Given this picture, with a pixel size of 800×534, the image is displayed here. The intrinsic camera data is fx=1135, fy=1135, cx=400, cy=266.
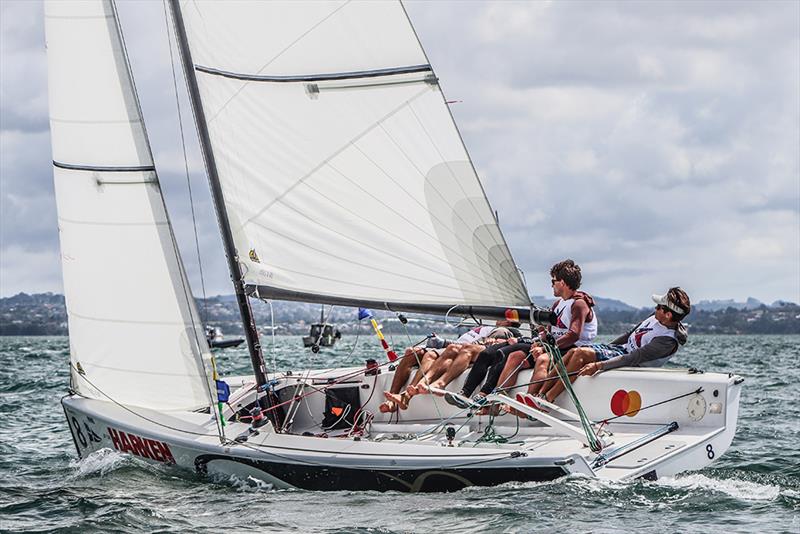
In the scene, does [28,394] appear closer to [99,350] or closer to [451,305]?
[99,350]

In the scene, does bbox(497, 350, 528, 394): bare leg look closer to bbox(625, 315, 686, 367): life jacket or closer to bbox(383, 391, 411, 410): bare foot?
bbox(383, 391, 411, 410): bare foot

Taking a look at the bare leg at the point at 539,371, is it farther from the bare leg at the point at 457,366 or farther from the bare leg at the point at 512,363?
the bare leg at the point at 457,366

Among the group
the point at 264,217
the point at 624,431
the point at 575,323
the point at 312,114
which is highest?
the point at 312,114

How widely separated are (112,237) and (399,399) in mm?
2987

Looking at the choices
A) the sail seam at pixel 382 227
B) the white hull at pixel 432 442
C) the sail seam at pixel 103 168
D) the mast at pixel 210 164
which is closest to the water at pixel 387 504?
the white hull at pixel 432 442

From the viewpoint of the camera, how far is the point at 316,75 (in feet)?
32.1

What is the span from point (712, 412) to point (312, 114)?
165 inches

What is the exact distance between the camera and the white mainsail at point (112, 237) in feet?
33.2

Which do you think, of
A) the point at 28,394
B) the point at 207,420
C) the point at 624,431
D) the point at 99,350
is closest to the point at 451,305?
the point at 624,431

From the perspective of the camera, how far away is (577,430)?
342 inches

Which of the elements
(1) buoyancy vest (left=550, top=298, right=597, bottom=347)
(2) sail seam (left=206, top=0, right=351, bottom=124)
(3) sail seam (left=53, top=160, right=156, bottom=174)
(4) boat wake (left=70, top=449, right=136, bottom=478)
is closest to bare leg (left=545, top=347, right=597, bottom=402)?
(1) buoyancy vest (left=550, top=298, right=597, bottom=347)

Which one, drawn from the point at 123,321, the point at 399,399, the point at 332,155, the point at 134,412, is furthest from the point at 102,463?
the point at 332,155

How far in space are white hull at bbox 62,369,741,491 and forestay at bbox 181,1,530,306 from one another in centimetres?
122

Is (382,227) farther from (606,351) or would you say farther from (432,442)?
(606,351)
